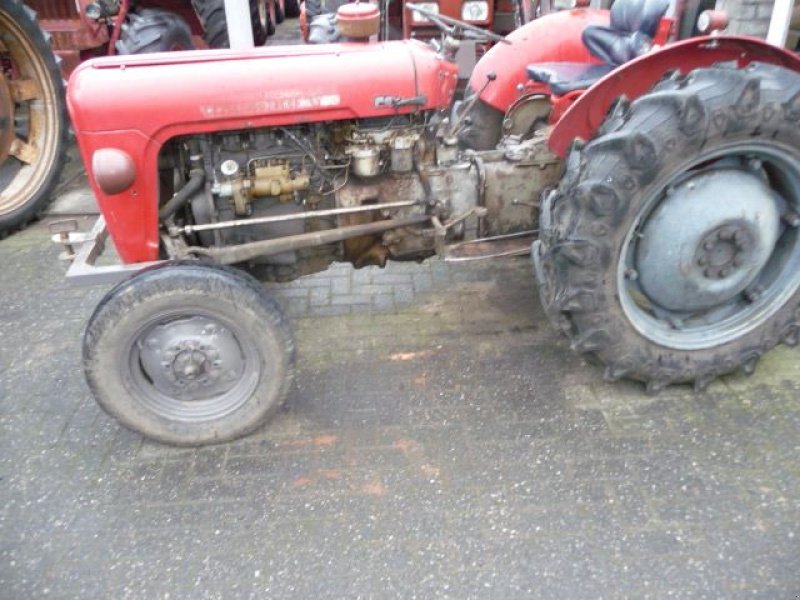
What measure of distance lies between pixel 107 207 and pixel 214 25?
402 cm

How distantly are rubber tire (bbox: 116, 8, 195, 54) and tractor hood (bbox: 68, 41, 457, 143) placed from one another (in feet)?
8.64

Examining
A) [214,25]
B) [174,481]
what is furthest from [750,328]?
[214,25]

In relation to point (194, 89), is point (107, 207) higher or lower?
lower

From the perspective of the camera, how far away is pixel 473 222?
287 centimetres

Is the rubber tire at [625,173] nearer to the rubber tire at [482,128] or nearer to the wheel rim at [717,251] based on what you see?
the wheel rim at [717,251]

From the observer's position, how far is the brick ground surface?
200 centimetres

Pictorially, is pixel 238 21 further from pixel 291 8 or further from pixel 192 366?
pixel 291 8

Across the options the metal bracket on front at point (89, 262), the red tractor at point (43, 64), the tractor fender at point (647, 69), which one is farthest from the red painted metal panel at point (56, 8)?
the tractor fender at point (647, 69)

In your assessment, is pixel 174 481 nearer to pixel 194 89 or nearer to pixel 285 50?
pixel 194 89

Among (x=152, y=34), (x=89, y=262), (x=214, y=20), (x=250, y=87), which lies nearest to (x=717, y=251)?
(x=250, y=87)

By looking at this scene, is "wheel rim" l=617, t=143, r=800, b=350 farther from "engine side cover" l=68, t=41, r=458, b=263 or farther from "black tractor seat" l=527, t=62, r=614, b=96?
A: "engine side cover" l=68, t=41, r=458, b=263

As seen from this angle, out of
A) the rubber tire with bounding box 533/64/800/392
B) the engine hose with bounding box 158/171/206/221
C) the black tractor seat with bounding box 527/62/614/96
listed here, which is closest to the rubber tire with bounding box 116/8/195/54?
the engine hose with bounding box 158/171/206/221

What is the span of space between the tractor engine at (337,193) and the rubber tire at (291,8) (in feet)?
31.6

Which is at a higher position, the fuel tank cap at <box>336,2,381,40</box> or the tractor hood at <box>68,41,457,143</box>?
the fuel tank cap at <box>336,2,381,40</box>
